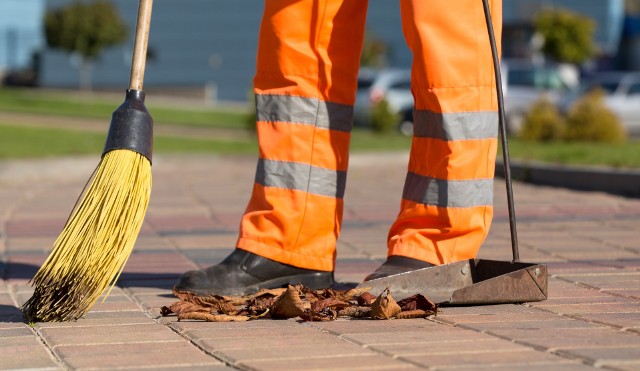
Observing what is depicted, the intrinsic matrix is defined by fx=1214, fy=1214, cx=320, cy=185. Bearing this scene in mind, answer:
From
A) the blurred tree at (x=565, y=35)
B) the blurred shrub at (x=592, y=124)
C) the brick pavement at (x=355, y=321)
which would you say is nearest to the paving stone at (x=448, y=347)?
the brick pavement at (x=355, y=321)

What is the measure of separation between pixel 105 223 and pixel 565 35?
1481 inches

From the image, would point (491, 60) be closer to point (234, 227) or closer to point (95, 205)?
point (95, 205)

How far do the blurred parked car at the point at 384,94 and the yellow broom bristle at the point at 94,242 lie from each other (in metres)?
21.7

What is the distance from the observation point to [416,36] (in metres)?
3.69

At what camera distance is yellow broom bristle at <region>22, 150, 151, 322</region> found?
11.3 ft

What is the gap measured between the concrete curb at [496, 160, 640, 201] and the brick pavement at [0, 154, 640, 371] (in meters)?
0.57

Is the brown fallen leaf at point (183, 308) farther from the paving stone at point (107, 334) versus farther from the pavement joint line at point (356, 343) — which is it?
the pavement joint line at point (356, 343)

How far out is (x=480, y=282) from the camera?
363cm

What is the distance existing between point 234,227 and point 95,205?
9.75ft

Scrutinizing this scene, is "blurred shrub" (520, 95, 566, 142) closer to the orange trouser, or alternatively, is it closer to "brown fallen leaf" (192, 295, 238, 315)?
the orange trouser

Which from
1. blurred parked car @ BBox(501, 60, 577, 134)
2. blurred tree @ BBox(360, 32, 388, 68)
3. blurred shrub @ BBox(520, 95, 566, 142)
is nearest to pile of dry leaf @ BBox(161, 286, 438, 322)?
blurred shrub @ BBox(520, 95, 566, 142)

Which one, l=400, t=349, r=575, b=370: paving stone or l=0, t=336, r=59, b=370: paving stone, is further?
l=0, t=336, r=59, b=370: paving stone

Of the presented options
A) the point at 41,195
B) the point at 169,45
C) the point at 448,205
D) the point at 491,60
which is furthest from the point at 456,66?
the point at 169,45

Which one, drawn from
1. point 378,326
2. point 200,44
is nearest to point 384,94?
point 378,326
